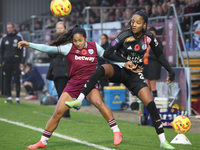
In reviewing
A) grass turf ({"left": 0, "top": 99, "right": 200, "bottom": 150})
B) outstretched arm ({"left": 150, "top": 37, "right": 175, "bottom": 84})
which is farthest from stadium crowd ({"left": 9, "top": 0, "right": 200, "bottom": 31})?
outstretched arm ({"left": 150, "top": 37, "right": 175, "bottom": 84})

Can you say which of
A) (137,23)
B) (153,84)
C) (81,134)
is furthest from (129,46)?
(153,84)

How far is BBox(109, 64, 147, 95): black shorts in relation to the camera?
671 centimetres

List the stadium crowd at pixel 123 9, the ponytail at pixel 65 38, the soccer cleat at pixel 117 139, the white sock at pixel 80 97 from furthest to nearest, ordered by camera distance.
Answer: the stadium crowd at pixel 123 9
the ponytail at pixel 65 38
the soccer cleat at pixel 117 139
the white sock at pixel 80 97

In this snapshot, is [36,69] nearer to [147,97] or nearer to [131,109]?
[131,109]

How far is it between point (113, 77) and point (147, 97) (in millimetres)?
572

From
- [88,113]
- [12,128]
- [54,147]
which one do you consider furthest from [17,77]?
[54,147]

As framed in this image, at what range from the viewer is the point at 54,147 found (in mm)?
7055

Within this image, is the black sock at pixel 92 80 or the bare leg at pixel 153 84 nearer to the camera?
the black sock at pixel 92 80

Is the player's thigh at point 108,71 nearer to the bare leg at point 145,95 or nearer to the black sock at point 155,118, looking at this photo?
the bare leg at point 145,95

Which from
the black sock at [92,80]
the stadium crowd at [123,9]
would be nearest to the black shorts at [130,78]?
the black sock at [92,80]

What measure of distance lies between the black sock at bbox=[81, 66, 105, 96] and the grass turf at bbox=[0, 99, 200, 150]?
3.21 feet

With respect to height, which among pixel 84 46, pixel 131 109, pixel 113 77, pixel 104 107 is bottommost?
pixel 131 109

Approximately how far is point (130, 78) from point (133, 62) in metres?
0.24

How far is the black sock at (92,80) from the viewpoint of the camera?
653 cm
